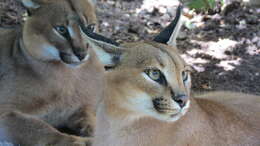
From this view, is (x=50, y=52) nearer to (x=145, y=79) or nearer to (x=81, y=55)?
(x=81, y=55)

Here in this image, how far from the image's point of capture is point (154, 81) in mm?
3029

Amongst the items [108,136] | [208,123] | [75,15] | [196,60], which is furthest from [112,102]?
[196,60]

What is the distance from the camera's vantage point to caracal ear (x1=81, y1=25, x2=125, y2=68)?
3.18 metres

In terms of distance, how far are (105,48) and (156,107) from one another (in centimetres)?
52

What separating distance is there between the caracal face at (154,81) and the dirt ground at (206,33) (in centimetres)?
262

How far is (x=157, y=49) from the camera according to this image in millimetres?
3234

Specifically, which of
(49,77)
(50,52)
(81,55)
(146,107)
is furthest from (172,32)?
(49,77)

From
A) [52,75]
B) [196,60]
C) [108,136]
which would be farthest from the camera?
[196,60]

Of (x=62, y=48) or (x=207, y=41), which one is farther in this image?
(x=207, y=41)

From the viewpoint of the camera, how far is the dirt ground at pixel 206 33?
5941 mm

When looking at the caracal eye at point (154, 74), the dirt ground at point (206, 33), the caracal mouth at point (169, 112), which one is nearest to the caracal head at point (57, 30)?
the caracal eye at point (154, 74)

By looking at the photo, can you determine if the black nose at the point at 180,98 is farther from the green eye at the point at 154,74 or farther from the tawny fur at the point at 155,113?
the green eye at the point at 154,74

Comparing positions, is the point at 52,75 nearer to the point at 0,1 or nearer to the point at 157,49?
the point at 157,49

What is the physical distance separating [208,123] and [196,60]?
8.90ft
